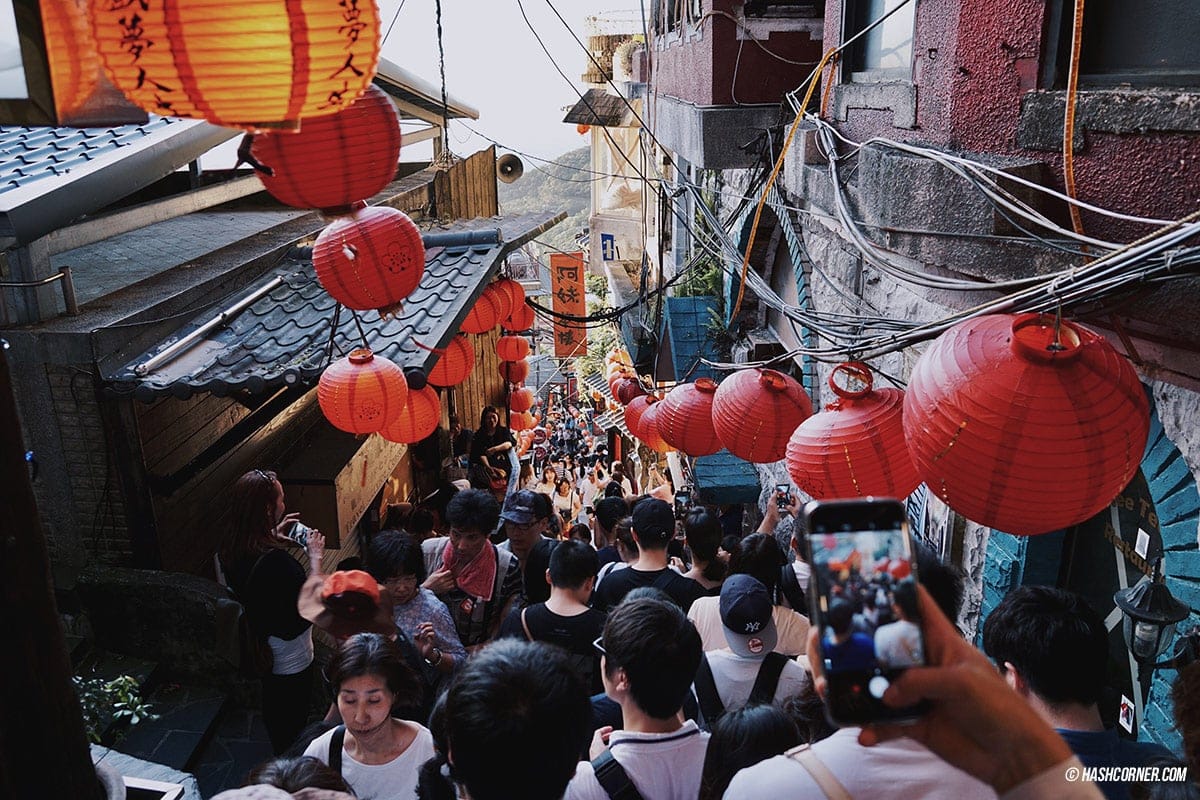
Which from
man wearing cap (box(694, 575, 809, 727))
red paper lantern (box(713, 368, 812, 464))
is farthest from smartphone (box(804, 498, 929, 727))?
red paper lantern (box(713, 368, 812, 464))

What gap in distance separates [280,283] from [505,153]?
11.6m

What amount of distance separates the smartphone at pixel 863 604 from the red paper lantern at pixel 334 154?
12.4 ft

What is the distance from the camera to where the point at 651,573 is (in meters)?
5.58

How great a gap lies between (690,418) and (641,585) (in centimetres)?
221

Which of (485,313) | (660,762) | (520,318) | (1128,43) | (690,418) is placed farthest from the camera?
(520,318)

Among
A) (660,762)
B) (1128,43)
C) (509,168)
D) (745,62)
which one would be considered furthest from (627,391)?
(660,762)

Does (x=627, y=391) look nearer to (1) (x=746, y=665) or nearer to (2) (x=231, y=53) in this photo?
(1) (x=746, y=665)

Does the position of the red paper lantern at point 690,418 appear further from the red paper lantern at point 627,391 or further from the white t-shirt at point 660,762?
the red paper lantern at point 627,391

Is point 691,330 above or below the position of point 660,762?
below

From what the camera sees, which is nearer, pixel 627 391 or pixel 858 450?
pixel 858 450

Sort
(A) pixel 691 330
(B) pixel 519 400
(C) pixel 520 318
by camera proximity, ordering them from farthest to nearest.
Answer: (B) pixel 519 400 → (C) pixel 520 318 → (A) pixel 691 330

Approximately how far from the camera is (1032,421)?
3.00 m

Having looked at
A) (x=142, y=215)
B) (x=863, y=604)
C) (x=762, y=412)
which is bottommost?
(x=762, y=412)

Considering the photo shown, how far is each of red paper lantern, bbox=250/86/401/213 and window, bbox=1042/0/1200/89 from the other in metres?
3.61
